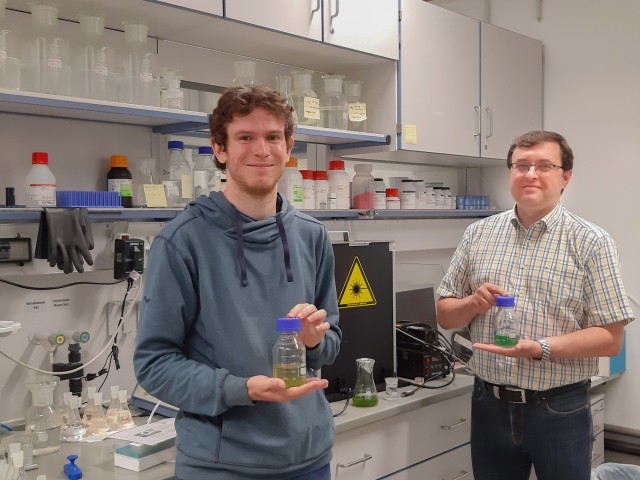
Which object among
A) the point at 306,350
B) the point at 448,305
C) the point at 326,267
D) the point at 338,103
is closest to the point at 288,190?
the point at 338,103

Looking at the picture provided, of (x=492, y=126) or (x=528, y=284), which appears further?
(x=492, y=126)

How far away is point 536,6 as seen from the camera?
3717 mm

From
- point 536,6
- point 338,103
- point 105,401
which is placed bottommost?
Result: point 105,401

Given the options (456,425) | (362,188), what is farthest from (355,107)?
(456,425)

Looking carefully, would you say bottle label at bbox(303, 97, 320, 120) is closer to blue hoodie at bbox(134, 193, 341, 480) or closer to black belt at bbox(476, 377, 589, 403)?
blue hoodie at bbox(134, 193, 341, 480)

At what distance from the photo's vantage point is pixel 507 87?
3477 mm

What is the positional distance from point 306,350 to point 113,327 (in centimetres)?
99

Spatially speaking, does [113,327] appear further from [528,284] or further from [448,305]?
[528,284]

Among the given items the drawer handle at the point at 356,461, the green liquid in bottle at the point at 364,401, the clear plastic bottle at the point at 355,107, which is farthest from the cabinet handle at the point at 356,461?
the clear plastic bottle at the point at 355,107

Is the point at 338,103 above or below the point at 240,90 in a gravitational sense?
above

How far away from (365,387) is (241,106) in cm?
129

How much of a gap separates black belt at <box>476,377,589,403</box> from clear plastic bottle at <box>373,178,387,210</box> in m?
1.14

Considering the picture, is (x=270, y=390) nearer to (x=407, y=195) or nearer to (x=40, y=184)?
(x=40, y=184)

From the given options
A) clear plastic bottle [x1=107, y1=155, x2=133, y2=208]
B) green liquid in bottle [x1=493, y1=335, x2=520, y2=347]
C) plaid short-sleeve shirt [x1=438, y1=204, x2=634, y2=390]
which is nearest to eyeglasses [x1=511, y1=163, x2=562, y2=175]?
plaid short-sleeve shirt [x1=438, y1=204, x2=634, y2=390]
